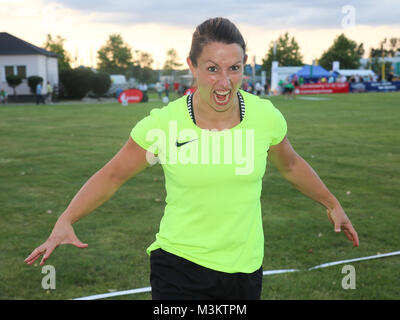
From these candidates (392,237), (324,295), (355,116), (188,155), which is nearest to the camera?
(188,155)

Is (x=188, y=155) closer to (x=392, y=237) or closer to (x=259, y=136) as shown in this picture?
(x=259, y=136)

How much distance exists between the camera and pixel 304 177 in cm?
319

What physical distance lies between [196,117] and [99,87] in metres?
53.1

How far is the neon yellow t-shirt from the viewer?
2.75 metres

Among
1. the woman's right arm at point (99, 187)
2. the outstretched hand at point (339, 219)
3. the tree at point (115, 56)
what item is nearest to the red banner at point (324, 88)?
the outstretched hand at point (339, 219)

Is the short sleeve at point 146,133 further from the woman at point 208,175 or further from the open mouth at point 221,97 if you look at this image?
the open mouth at point 221,97

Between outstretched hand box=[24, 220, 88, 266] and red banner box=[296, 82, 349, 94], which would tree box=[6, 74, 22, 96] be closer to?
red banner box=[296, 82, 349, 94]

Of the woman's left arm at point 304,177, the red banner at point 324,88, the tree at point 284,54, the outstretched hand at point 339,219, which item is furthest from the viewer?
the tree at point 284,54

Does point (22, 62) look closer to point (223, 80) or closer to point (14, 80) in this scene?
point (14, 80)

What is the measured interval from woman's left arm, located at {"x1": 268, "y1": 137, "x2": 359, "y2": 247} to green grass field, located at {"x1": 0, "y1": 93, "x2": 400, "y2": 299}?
76.5 inches

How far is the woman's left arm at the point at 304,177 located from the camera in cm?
311

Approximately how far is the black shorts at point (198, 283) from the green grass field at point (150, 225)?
224 cm
